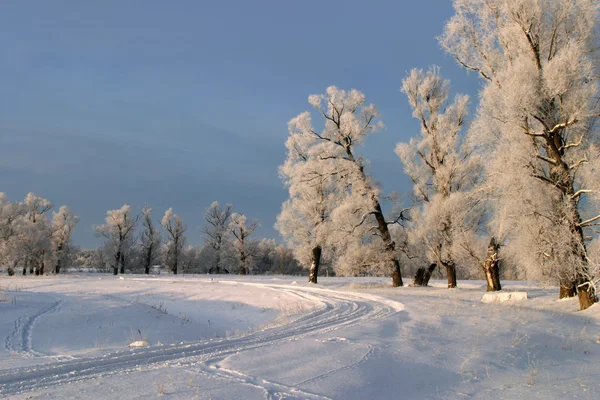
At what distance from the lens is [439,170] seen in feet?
76.0

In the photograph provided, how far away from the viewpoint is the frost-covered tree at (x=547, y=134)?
1365cm

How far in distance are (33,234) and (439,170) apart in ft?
174

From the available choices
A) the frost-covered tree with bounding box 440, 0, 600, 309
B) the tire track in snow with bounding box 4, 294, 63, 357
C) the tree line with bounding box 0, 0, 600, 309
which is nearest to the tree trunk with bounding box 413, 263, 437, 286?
the tree line with bounding box 0, 0, 600, 309

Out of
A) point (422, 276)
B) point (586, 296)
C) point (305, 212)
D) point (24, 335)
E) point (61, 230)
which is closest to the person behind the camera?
point (24, 335)

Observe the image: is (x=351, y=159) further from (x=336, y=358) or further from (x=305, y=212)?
(x=336, y=358)

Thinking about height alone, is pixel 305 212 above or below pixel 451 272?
above

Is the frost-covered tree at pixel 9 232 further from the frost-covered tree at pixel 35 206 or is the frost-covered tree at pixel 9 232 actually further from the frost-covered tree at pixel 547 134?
the frost-covered tree at pixel 547 134

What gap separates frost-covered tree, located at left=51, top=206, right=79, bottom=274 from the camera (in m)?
64.4

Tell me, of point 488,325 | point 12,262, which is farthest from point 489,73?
point 12,262

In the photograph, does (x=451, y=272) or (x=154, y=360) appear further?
(x=451, y=272)

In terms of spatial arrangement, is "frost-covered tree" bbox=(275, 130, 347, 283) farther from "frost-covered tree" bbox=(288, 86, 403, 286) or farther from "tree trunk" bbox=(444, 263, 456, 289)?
"tree trunk" bbox=(444, 263, 456, 289)

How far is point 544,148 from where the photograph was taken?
1573 centimetres

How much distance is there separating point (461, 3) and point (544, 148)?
6.89m

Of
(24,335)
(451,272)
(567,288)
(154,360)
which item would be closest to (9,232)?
(24,335)
